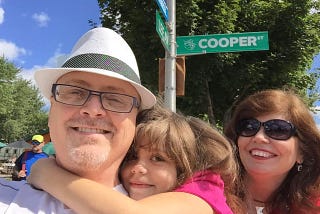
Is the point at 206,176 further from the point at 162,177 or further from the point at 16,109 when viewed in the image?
the point at 16,109

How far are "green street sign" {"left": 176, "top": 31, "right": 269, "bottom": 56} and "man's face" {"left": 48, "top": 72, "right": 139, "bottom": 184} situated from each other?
14.4 feet

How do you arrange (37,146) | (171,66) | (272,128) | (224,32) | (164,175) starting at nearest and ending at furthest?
(164,175) → (272,128) → (171,66) → (37,146) → (224,32)

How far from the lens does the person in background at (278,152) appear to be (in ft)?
9.45

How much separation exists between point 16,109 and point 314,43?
45.7 m

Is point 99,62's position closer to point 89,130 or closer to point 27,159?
point 89,130

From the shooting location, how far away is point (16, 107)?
52125 mm

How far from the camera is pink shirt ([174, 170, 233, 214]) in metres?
1.86

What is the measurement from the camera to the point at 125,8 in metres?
12.1

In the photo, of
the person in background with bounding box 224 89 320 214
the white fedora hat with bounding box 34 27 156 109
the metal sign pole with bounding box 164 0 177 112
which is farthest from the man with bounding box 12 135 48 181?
the white fedora hat with bounding box 34 27 156 109

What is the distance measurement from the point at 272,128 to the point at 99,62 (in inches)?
59.3

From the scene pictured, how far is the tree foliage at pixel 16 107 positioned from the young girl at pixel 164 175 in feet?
128

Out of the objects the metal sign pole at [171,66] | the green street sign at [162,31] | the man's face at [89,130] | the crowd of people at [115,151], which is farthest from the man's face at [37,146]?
the man's face at [89,130]

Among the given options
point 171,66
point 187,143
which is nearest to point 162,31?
point 171,66

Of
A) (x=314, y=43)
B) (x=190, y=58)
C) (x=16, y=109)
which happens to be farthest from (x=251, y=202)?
(x=16, y=109)
